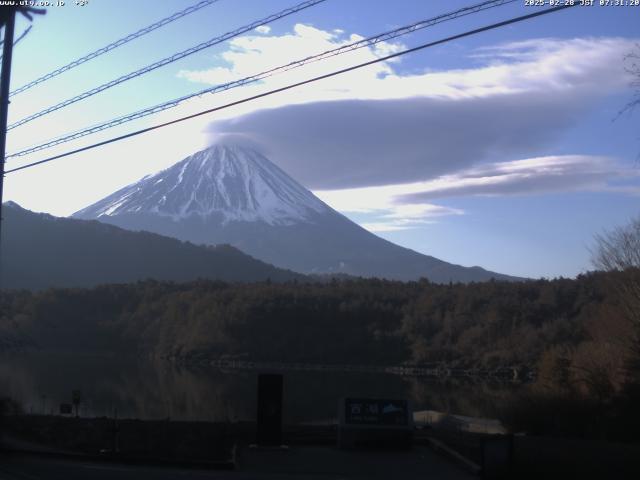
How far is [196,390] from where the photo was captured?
6066 cm

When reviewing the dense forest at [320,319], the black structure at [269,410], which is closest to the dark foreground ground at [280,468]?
the black structure at [269,410]

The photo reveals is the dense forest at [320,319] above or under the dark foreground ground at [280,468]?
above

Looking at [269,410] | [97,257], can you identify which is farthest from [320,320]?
[269,410]

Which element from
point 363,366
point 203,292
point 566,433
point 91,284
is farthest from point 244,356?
point 566,433

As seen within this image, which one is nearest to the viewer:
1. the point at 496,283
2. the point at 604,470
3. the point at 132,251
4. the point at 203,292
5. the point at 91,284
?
the point at 604,470

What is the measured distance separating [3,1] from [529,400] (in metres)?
20.6

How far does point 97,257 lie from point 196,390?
10870 cm

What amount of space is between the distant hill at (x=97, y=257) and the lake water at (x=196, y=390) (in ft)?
197

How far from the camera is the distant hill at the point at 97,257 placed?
148750 millimetres

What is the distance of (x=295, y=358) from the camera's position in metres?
96.9

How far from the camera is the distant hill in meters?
149

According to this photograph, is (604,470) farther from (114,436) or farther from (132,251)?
(132,251)

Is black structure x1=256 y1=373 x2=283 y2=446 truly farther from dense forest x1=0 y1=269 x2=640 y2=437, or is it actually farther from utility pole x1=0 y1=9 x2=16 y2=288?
dense forest x1=0 y1=269 x2=640 y2=437

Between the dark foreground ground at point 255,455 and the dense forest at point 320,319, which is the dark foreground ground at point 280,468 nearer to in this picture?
the dark foreground ground at point 255,455
